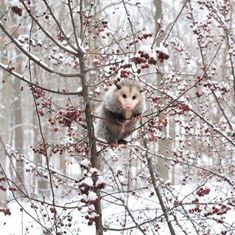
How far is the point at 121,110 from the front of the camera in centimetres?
438

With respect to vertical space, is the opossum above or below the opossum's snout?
above

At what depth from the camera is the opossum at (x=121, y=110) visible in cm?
434

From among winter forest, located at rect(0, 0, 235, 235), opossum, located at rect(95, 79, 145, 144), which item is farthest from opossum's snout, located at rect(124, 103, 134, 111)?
winter forest, located at rect(0, 0, 235, 235)

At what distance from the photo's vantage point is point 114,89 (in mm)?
4473

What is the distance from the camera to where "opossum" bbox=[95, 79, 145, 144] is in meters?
4.34

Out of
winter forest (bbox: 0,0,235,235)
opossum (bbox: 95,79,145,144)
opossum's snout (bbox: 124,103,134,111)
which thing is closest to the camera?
winter forest (bbox: 0,0,235,235)

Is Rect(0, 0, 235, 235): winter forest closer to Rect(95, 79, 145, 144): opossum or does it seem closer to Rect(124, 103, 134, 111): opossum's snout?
Rect(95, 79, 145, 144): opossum

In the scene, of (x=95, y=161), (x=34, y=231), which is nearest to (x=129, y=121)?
(x=95, y=161)

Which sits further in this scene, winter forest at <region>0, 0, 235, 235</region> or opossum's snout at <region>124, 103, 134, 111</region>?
opossum's snout at <region>124, 103, 134, 111</region>

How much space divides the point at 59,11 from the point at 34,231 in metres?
9.20

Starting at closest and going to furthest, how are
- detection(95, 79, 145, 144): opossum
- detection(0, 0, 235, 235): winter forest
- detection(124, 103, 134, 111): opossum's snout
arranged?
detection(0, 0, 235, 235): winter forest → detection(124, 103, 134, 111): opossum's snout → detection(95, 79, 145, 144): opossum

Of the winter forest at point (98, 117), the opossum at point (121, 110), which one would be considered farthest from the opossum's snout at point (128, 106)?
the winter forest at point (98, 117)

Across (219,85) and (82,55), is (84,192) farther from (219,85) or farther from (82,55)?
(219,85)

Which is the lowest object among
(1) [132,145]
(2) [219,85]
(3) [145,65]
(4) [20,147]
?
(3) [145,65]
